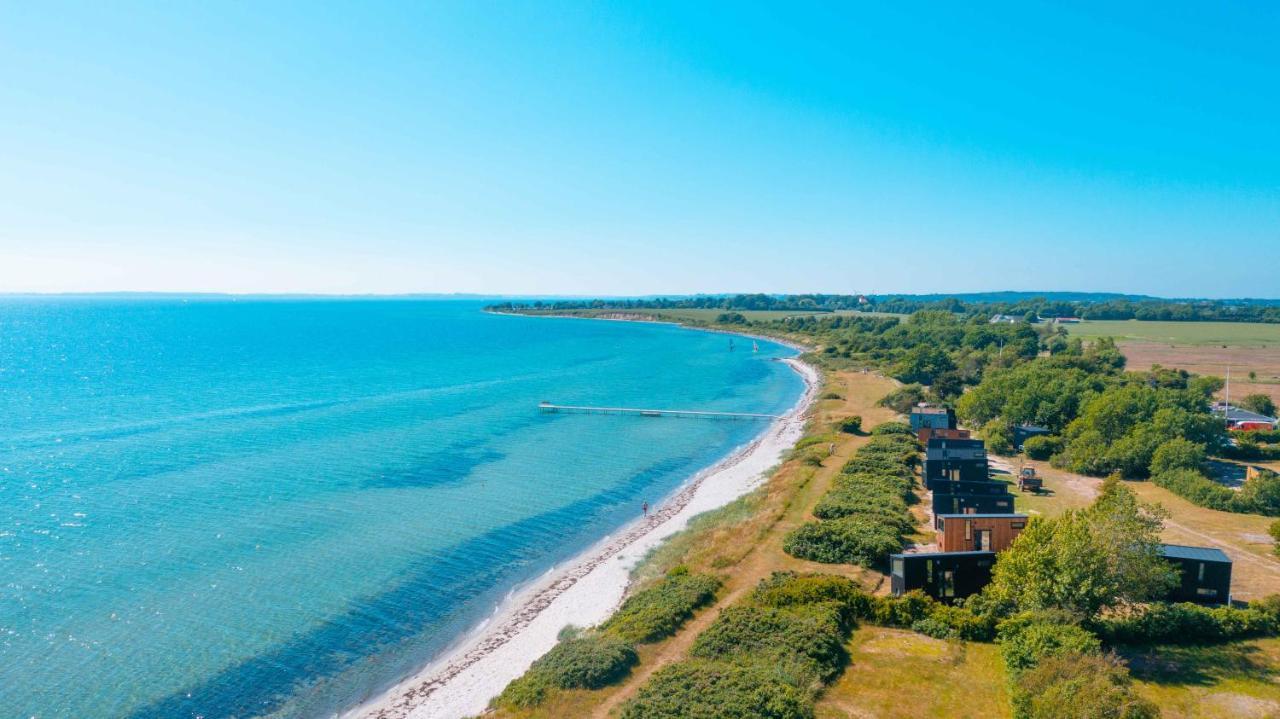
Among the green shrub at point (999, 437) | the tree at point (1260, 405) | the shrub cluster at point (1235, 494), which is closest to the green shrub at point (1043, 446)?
the green shrub at point (999, 437)

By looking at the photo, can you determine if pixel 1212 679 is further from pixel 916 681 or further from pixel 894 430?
pixel 894 430

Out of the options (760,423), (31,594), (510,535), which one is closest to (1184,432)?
(760,423)

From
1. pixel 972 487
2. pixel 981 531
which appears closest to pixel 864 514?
pixel 981 531

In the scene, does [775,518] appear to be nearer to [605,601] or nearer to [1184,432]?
[605,601]

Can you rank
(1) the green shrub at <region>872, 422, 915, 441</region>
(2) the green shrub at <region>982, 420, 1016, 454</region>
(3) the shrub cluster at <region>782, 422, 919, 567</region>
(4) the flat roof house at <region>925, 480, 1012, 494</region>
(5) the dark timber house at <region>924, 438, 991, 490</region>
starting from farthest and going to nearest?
(1) the green shrub at <region>872, 422, 915, 441</region>
(2) the green shrub at <region>982, 420, 1016, 454</region>
(5) the dark timber house at <region>924, 438, 991, 490</region>
(4) the flat roof house at <region>925, 480, 1012, 494</region>
(3) the shrub cluster at <region>782, 422, 919, 567</region>

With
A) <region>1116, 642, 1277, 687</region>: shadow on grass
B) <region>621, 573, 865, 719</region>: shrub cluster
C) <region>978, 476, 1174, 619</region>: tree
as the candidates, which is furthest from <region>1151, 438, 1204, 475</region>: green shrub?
<region>621, 573, 865, 719</region>: shrub cluster

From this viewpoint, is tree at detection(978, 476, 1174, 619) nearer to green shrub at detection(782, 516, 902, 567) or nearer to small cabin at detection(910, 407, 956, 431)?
green shrub at detection(782, 516, 902, 567)
